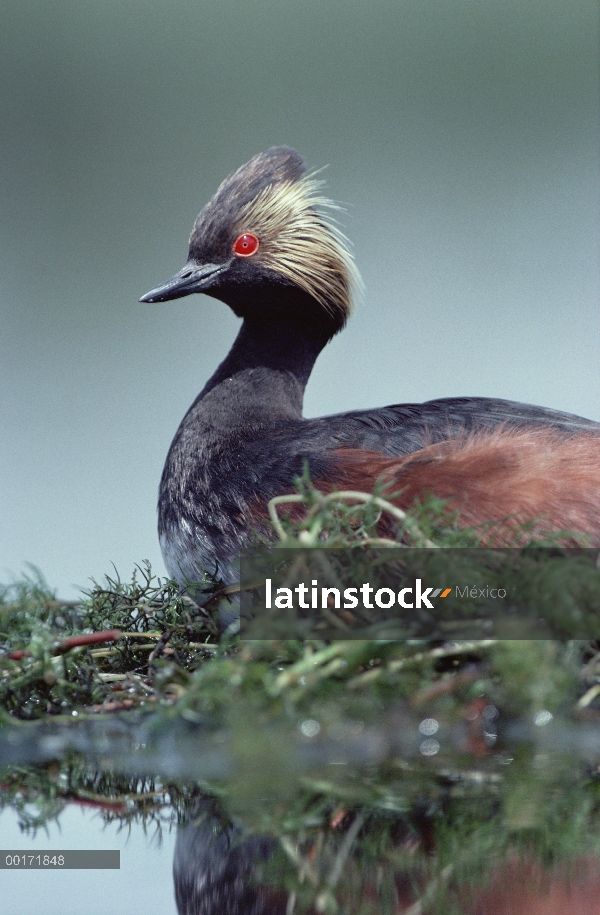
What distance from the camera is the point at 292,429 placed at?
2.91 meters

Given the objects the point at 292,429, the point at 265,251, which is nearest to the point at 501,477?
the point at 292,429

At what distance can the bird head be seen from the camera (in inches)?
128

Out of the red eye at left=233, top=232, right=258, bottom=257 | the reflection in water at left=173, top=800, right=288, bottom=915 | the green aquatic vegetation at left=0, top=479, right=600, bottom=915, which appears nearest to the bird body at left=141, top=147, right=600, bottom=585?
the red eye at left=233, top=232, right=258, bottom=257

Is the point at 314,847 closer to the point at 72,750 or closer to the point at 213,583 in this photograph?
the point at 72,750

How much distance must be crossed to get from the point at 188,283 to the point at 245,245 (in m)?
0.23

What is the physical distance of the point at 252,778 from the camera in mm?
1372

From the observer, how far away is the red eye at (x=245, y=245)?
129 inches

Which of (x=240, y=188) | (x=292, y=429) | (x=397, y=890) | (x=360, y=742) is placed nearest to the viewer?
(x=397, y=890)

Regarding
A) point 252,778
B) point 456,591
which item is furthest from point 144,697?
point 456,591

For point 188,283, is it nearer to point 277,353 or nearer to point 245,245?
point 245,245

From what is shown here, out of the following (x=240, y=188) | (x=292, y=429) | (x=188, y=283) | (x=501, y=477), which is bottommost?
(x=501, y=477)

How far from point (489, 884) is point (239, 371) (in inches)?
96.5

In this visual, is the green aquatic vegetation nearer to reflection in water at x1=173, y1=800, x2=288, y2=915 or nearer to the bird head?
reflection in water at x1=173, y1=800, x2=288, y2=915

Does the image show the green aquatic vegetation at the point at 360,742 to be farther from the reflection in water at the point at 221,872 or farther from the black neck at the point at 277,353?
the black neck at the point at 277,353
